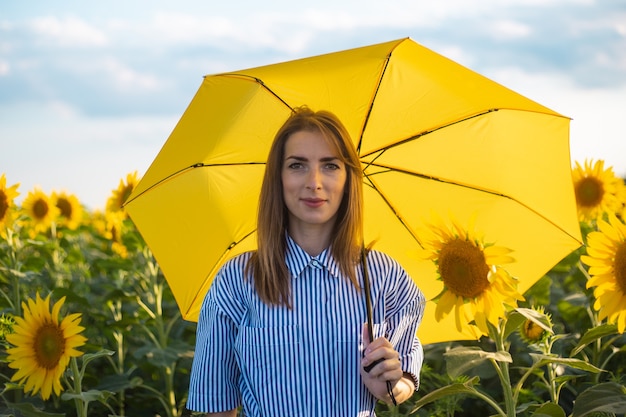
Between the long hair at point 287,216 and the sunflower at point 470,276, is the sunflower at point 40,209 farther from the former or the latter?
the sunflower at point 470,276

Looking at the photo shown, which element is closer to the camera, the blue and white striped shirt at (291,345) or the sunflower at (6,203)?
the blue and white striped shirt at (291,345)

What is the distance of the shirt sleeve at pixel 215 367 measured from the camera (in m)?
2.60

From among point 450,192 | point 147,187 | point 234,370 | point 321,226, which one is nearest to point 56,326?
point 147,187

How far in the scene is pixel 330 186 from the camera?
2600 millimetres

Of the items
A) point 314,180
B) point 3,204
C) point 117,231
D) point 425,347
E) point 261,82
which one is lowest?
point 425,347

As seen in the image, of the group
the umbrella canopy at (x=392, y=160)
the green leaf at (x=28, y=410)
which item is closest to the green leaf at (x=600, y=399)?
the umbrella canopy at (x=392, y=160)

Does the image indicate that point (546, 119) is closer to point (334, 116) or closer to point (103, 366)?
point (334, 116)

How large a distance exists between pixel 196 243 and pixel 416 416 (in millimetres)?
1297

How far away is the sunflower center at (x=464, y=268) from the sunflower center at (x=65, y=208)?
5.16 m

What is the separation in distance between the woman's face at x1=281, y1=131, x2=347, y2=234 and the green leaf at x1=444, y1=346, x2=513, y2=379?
598 millimetres

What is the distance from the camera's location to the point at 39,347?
3.45 m

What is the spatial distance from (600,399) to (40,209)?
4.77 meters

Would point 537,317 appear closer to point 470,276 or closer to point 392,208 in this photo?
point 470,276

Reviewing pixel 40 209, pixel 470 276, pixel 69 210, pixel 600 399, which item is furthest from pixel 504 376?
pixel 69 210
